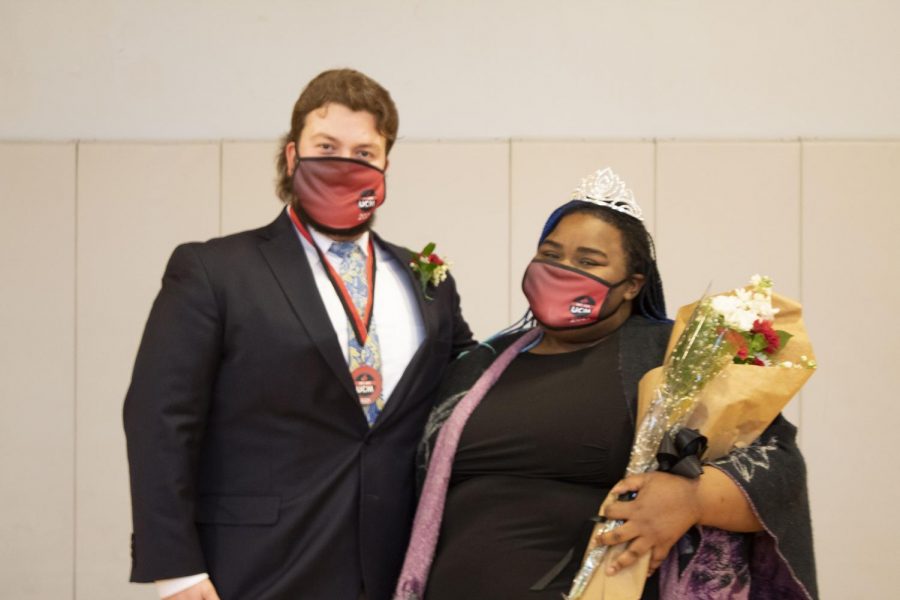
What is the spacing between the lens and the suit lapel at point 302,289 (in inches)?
79.3

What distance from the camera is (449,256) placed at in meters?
3.74

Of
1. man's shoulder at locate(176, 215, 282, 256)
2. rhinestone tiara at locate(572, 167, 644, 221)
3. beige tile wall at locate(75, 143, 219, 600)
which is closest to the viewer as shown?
man's shoulder at locate(176, 215, 282, 256)

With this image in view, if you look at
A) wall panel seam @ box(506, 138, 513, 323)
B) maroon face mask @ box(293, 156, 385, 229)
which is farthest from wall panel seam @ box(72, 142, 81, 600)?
maroon face mask @ box(293, 156, 385, 229)

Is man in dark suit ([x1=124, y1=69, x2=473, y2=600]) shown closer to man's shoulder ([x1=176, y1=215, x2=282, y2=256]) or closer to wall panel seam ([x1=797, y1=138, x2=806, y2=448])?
man's shoulder ([x1=176, y1=215, x2=282, y2=256])

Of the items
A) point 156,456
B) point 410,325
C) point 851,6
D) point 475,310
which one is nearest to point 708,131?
point 851,6

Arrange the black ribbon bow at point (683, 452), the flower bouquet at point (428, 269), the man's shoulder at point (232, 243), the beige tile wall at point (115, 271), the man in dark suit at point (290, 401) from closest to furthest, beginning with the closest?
the black ribbon bow at point (683, 452), the man in dark suit at point (290, 401), the man's shoulder at point (232, 243), the flower bouquet at point (428, 269), the beige tile wall at point (115, 271)

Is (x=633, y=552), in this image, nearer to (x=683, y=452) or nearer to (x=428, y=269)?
(x=683, y=452)

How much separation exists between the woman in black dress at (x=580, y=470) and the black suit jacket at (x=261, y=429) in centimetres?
16

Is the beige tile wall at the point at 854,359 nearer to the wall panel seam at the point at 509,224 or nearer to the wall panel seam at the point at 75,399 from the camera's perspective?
the wall panel seam at the point at 509,224

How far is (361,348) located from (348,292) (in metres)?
0.13

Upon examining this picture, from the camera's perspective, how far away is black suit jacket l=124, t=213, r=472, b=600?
6.41ft

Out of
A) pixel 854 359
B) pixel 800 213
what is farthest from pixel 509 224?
pixel 854 359

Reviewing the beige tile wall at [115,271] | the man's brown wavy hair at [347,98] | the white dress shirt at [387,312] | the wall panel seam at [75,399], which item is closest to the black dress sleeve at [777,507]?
the white dress shirt at [387,312]

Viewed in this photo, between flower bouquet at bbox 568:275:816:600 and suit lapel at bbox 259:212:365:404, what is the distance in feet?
1.87
